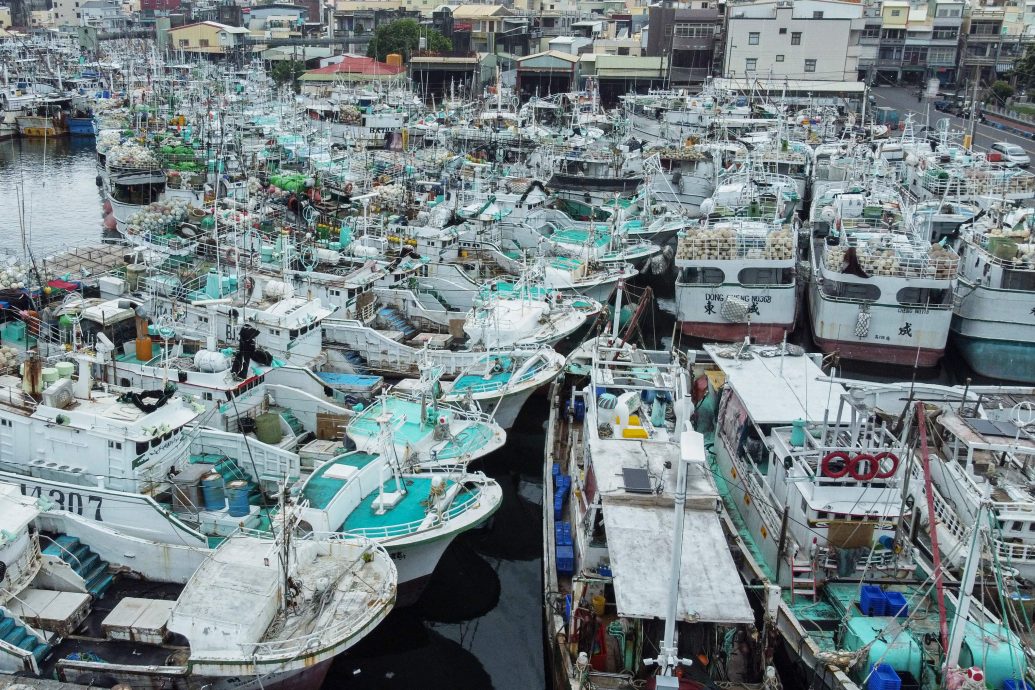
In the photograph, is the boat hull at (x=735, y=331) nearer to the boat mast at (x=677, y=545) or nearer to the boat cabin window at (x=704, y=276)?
the boat cabin window at (x=704, y=276)

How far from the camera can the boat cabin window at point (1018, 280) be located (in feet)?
110

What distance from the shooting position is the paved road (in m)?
72.9

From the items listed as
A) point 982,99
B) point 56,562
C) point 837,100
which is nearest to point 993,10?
point 982,99

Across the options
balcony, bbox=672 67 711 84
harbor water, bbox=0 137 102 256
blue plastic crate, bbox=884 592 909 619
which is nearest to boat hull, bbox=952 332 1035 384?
blue plastic crate, bbox=884 592 909 619

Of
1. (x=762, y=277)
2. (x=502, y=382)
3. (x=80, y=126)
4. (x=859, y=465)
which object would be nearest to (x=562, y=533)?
(x=859, y=465)

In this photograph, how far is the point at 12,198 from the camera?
202 feet

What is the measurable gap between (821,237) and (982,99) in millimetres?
64248

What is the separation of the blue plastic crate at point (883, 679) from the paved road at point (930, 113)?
6535 cm

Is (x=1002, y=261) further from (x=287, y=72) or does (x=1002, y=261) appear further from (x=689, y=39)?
(x=287, y=72)

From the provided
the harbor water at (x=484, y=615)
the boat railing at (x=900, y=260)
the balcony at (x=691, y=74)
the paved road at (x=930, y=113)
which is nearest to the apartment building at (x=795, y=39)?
the paved road at (x=930, y=113)

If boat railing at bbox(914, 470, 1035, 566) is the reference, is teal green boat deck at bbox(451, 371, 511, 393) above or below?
below

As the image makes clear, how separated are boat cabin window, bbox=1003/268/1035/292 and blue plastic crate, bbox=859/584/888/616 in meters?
22.2

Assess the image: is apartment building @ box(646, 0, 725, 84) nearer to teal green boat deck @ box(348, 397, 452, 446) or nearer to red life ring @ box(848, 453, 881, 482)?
teal green boat deck @ box(348, 397, 452, 446)

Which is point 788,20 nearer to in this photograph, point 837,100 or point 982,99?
point 837,100
